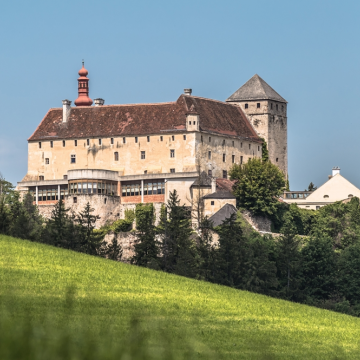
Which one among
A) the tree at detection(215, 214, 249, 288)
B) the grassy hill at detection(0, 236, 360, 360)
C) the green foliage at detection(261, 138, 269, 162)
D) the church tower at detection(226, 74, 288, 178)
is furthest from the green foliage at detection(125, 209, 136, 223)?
the grassy hill at detection(0, 236, 360, 360)

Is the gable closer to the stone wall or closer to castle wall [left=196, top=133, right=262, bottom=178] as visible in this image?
castle wall [left=196, top=133, right=262, bottom=178]

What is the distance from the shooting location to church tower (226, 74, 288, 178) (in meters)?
97.8

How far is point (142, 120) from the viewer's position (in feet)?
305

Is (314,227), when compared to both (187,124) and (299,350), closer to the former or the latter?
(187,124)

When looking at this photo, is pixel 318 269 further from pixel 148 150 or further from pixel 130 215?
pixel 148 150

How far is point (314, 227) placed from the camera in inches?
3393

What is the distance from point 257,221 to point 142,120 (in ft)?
61.5

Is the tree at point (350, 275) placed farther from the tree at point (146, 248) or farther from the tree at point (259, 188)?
the tree at point (146, 248)

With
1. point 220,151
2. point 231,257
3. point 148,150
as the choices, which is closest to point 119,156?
point 148,150

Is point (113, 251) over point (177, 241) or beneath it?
beneath

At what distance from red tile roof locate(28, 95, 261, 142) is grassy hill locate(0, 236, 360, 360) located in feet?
135

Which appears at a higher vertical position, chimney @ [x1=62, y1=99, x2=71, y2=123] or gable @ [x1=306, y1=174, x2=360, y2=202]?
chimney @ [x1=62, y1=99, x2=71, y2=123]

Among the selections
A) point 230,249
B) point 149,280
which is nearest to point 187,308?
point 149,280

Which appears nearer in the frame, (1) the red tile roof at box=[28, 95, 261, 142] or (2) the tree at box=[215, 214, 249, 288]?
(2) the tree at box=[215, 214, 249, 288]
